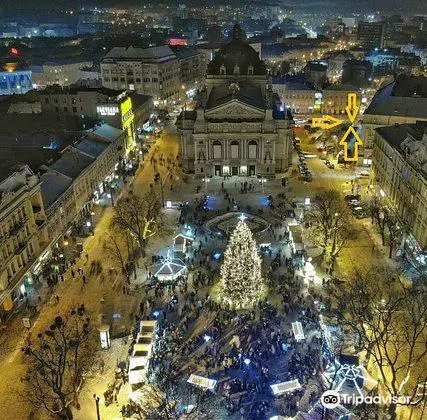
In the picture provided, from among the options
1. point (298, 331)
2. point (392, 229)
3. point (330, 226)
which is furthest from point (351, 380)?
point (392, 229)

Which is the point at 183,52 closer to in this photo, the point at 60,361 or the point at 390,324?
the point at 390,324

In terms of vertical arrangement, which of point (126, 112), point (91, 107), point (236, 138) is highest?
point (91, 107)

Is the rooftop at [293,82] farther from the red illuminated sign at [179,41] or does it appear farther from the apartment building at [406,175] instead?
the red illuminated sign at [179,41]

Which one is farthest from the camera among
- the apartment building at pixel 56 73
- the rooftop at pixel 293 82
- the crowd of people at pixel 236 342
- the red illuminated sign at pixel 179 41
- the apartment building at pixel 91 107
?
the red illuminated sign at pixel 179 41

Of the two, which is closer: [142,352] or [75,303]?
[142,352]

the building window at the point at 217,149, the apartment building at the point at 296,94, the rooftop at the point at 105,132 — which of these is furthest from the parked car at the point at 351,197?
the apartment building at the point at 296,94

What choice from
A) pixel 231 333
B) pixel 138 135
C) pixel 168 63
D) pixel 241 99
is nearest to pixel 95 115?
pixel 138 135
